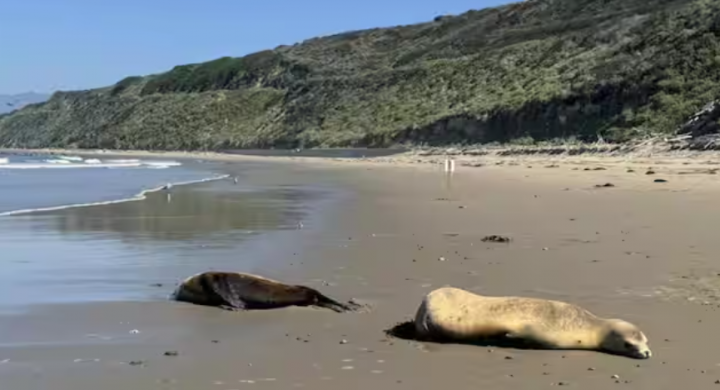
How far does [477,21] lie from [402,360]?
303 feet

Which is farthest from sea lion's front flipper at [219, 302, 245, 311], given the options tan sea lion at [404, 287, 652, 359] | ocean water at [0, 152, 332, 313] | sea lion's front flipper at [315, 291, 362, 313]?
tan sea lion at [404, 287, 652, 359]

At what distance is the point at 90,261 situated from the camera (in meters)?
8.54

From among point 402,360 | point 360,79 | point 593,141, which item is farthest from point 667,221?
point 360,79

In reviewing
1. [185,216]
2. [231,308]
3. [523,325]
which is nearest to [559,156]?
[185,216]

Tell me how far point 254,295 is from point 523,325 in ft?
6.57

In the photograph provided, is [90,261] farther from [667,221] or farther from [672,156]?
[672,156]

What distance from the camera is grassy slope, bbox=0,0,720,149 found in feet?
131

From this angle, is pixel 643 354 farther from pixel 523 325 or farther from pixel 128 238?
pixel 128 238

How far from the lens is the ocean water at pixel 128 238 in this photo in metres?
7.18

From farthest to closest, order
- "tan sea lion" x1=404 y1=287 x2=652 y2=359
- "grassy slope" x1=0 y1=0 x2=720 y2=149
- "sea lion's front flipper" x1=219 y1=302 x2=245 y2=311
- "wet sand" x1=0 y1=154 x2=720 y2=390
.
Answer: "grassy slope" x1=0 y1=0 x2=720 y2=149 < "sea lion's front flipper" x1=219 y1=302 x2=245 y2=311 < "tan sea lion" x1=404 y1=287 x2=652 y2=359 < "wet sand" x1=0 y1=154 x2=720 y2=390

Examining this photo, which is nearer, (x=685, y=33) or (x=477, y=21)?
(x=685, y=33)

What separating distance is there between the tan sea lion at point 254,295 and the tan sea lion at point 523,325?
1135mm

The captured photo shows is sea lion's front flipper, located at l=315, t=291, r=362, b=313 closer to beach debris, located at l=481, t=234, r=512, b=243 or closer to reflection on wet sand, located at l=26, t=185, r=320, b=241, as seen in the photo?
beach debris, located at l=481, t=234, r=512, b=243

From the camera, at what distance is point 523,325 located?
193 inches
